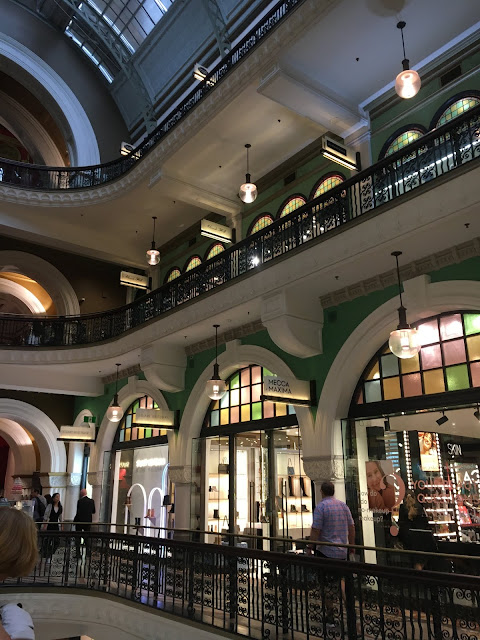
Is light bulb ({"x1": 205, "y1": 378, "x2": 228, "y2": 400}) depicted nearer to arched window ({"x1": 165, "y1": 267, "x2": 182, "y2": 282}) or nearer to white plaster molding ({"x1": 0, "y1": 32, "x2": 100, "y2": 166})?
arched window ({"x1": 165, "y1": 267, "x2": 182, "y2": 282})

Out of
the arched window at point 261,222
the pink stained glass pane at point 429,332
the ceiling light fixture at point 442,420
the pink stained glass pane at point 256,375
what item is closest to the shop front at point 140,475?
the pink stained glass pane at point 256,375

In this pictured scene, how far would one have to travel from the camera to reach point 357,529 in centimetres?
852

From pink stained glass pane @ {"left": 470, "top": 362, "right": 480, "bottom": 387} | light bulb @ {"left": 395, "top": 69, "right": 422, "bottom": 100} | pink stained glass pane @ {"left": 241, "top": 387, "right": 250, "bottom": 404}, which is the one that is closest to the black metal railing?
pink stained glass pane @ {"left": 470, "top": 362, "right": 480, "bottom": 387}

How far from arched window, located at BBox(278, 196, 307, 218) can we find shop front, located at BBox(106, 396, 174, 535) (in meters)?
5.67

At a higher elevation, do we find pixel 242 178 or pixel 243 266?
pixel 242 178

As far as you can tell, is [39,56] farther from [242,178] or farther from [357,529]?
[357,529]

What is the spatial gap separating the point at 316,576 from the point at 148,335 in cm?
774

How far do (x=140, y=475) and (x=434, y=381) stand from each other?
9.47 metres

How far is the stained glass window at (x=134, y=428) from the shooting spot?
1475 centimetres

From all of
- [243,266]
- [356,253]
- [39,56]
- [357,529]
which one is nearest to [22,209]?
[39,56]

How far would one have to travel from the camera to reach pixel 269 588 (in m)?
6.42

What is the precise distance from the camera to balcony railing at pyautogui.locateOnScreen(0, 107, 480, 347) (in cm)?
751

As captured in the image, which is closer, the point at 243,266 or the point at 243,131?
the point at 243,266

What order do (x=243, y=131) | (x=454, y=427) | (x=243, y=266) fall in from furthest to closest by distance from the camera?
1. (x=243, y=131)
2. (x=243, y=266)
3. (x=454, y=427)
